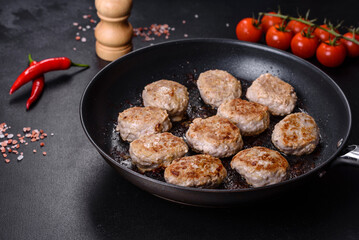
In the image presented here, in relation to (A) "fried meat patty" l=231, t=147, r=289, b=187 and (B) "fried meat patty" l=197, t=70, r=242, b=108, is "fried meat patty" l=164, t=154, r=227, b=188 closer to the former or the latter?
(A) "fried meat patty" l=231, t=147, r=289, b=187

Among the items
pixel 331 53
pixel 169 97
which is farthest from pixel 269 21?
pixel 169 97

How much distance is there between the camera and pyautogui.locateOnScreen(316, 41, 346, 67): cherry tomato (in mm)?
3012

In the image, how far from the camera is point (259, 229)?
2018 mm

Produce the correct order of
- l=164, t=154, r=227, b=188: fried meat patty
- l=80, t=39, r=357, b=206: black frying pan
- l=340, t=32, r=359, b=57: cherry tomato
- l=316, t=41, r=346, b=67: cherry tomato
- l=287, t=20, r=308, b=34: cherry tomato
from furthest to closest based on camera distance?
l=287, t=20, r=308, b=34: cherry tomato < l=340, t=32, r=359, b=57: cherry tomato < l=316, t=41, r=346, b=67: cherry tomato < l=80, t=39, r=357, b=206: black frying pan < l=164, t=154, r=227, b=188: fried meat patty

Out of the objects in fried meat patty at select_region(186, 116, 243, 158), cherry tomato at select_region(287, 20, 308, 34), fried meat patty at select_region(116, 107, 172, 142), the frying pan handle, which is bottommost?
fried meat patty at select_region(116, 107, 172, 142)

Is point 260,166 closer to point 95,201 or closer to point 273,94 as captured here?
point 273,94

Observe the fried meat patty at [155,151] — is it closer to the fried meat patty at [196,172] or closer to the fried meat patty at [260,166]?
the fried meat patty at [196,172]

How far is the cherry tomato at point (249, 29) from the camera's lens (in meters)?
3.22

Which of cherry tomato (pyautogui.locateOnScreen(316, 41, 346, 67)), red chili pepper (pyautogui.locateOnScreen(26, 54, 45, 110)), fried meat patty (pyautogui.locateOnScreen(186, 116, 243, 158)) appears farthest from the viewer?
cherry tomato (pyautogui.locateOnScreen(316, 41, 346, 67))

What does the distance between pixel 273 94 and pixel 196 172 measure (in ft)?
2.71

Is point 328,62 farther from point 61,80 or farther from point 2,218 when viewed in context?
point 2,218

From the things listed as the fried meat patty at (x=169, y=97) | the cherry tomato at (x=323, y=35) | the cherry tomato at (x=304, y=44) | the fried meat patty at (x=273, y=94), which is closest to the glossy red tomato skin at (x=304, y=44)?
the cherry tomato at (x=304, y=44)

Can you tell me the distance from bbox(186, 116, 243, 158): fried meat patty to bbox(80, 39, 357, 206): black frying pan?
0.36 meters

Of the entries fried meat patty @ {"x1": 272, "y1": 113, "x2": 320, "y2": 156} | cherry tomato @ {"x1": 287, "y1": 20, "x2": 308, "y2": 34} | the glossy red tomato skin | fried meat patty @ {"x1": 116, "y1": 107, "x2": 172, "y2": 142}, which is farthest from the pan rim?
cherry tomato @ {"x1": 287, "y1": 20, "x2": 308, "y2": 34}
